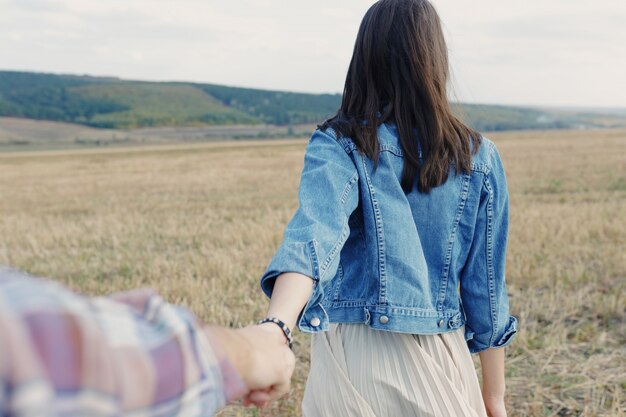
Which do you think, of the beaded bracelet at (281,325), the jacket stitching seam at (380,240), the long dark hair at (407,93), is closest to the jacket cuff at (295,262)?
the beaded bracelet at (281,325)

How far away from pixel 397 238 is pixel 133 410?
1.19m

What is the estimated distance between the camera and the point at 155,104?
398ft

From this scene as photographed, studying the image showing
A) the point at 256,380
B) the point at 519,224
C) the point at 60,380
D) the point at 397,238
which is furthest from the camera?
the point at 519,224

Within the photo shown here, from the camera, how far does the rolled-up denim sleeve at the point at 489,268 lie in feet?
6.77

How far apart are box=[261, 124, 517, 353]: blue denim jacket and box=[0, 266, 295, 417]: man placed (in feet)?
2.45

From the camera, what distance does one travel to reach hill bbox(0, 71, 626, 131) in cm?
10325

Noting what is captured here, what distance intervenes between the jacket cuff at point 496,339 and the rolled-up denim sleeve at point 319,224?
22.2 inches

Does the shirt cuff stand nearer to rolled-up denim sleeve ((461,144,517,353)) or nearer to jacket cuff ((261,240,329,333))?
jacket cuff ((261,240,329,333))

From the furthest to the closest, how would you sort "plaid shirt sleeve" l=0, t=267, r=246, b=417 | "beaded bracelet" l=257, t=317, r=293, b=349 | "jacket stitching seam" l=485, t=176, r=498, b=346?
1. "jacket stitching seam" l=485, t=176, r=498, b=346
2. "beaded bracelet" l=257, t=317, r=293, b=349
3. "plaid shirt sleeve" l=0, t=267, r=246, b=417

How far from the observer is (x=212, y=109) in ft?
392

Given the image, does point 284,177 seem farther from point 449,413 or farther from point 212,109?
point 212,109

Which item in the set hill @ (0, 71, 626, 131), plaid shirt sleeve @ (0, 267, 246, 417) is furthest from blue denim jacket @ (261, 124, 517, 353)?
hill @ (0, 71, 626, 131)

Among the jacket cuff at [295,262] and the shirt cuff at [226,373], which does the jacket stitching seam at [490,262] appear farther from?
the shirt cuff at [226,373]

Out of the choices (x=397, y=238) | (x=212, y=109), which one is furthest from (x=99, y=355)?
(x=212, y=109)
